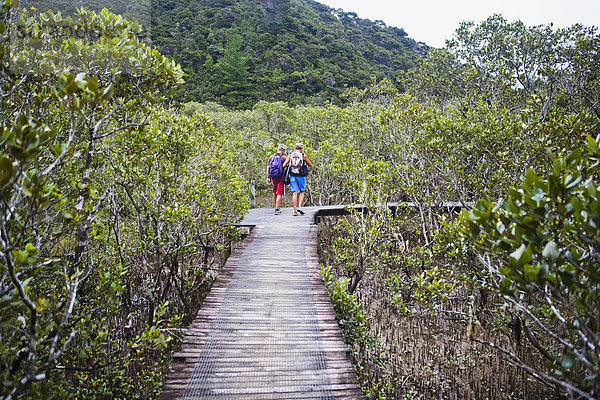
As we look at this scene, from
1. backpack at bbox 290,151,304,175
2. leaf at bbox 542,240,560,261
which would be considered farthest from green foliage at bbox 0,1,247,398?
leaf at bbox 542,240,560,261

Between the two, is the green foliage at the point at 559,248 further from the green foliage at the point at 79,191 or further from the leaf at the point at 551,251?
the green foliage at the point at 79,191

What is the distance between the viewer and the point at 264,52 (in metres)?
52.0

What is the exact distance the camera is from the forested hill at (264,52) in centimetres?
4238

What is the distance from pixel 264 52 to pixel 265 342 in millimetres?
54852

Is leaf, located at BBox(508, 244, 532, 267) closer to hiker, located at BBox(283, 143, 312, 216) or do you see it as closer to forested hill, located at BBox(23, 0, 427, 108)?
hiker, located at BBox(283, 143, 312, 216)

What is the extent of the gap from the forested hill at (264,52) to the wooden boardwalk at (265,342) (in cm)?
3534

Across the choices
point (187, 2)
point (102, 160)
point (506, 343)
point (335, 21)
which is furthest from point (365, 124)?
point (335, 21)

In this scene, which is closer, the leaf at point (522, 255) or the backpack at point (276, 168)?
the leaf at point (522, 255)

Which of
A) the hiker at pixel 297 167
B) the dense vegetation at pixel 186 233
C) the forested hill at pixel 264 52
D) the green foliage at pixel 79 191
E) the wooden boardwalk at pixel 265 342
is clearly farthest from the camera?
the forested hill at pixel 264 52

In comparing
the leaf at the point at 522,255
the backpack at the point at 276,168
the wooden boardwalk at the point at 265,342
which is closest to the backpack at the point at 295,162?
the backpack at the point at 276,168

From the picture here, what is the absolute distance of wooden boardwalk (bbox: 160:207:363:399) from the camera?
270cm

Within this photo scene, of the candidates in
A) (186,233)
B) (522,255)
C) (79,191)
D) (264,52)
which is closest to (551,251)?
(522,255)

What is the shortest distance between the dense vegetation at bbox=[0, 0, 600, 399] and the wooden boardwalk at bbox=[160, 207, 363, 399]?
0.41m

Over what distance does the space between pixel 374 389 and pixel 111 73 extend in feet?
14.5
